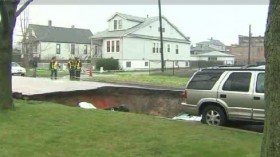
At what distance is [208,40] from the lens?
14675 cm

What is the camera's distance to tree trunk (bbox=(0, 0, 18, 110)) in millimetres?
10469

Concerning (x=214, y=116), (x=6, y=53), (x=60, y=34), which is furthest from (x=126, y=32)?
(x=214, y=116)

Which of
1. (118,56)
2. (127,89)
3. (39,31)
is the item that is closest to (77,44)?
(39,31)

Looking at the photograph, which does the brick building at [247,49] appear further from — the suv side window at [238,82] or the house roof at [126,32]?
the suv side window at [238,82]

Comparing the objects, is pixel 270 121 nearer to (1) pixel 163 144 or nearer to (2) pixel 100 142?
(1) pixel 163 144

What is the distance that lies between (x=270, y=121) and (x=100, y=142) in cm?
352

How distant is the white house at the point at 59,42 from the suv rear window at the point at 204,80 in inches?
2409

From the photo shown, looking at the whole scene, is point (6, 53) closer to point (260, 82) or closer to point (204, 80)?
point (204, 80)

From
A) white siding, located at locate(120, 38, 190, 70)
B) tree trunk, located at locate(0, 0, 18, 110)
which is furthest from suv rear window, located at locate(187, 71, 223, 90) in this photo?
white siding, located at locate(120, 38, 190, 70)

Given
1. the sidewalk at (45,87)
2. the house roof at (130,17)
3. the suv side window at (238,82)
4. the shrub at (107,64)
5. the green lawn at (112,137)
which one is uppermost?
the house roof at (130,17)

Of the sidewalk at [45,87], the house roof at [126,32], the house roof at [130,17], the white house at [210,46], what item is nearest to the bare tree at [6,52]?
the sidewalk at [45,87]

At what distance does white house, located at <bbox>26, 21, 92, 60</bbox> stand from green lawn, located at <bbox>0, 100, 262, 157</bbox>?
6263cm

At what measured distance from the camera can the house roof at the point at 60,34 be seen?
7425cm

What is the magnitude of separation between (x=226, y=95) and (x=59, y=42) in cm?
6752
